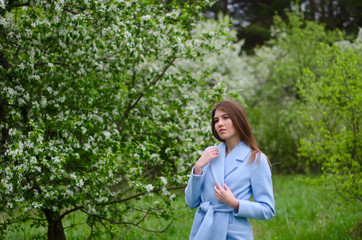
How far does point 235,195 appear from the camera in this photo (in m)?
2.54

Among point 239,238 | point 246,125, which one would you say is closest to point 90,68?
point 246,125

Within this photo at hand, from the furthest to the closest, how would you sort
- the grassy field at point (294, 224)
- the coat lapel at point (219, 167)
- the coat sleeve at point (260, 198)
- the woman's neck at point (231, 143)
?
the grassy field at point (294, 224) < the woman's neck at point (231, 143) < the coat lapel at point (219, 167) < the coat sleeve at point (260, 198)

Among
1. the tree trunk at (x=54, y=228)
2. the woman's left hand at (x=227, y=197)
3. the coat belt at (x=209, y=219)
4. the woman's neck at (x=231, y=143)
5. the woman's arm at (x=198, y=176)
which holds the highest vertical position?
the woman's neck at (x=231, y=143)

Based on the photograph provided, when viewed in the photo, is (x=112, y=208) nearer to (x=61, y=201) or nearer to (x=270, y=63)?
(x=61, y=201)

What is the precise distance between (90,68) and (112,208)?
6.90 feet

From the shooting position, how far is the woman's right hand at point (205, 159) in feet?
8.54

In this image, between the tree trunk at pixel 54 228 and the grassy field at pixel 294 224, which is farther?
the grassy field at pixel 294 224

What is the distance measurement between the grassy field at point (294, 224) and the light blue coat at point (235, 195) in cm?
253

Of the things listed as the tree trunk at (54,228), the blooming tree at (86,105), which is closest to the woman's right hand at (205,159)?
the blooming tree at (86,105)

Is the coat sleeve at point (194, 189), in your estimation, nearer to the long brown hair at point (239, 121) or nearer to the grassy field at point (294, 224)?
the long brown hair at point (239, 121)

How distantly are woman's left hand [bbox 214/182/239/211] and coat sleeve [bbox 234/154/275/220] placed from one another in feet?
0.13

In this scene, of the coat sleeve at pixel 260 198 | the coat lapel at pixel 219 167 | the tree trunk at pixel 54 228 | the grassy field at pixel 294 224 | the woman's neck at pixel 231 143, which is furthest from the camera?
the grassy field at pixel 294 224

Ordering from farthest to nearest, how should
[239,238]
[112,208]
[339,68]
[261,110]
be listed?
[261,110] < [339,68] < [112,208] < [239,238]

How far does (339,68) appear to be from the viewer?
610 cm
